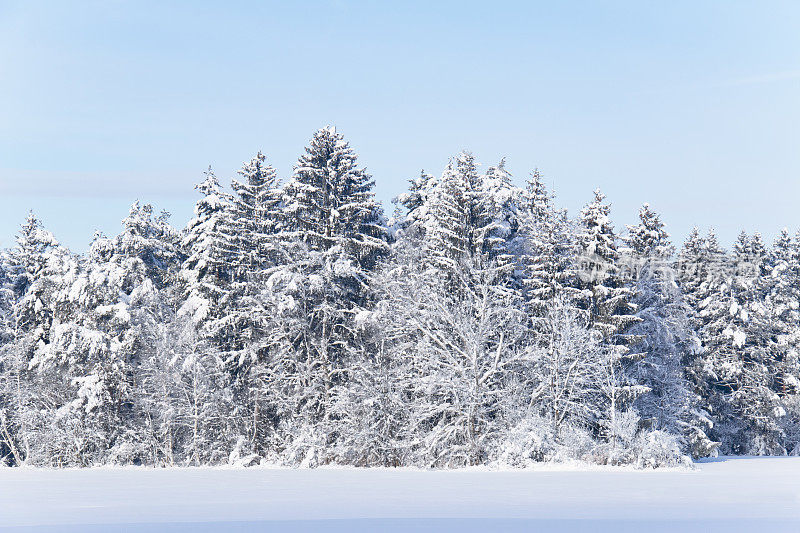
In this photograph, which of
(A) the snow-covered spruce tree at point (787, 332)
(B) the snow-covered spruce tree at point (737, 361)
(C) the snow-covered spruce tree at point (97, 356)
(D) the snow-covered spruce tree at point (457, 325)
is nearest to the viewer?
(D) the snow-covered spruce tree at point (457, 325)

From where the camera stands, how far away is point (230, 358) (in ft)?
140

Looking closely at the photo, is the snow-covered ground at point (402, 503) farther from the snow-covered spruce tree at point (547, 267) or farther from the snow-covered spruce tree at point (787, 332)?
the snow-covered spruce tree at point (787, 332)

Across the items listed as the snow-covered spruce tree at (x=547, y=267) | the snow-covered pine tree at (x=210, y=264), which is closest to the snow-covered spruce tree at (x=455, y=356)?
the snow-covered spruce tree at (x=547, y=267)

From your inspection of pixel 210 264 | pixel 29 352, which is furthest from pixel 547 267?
pixel 29 352

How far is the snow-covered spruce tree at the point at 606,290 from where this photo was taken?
133ft

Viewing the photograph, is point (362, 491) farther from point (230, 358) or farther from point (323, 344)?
point (230, 358)

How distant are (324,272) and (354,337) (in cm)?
416

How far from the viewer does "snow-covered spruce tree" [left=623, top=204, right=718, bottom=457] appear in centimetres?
4269

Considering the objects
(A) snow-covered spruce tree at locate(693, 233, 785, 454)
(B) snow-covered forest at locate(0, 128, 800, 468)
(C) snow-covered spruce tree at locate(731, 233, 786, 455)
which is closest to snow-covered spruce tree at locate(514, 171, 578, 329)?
(B) snow-covered forest at locate(0, 128, 800, 468)

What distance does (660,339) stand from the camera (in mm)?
43219

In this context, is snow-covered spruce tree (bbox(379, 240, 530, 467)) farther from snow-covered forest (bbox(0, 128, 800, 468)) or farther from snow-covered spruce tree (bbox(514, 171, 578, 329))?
snow-covered spruce tree (bbox(514, 171, 578, 329))

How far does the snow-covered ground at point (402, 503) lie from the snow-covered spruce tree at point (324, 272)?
441 inches

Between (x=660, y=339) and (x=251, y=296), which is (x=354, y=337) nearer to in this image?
(x=251, y=296)

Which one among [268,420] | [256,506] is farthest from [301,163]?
[256,506]
